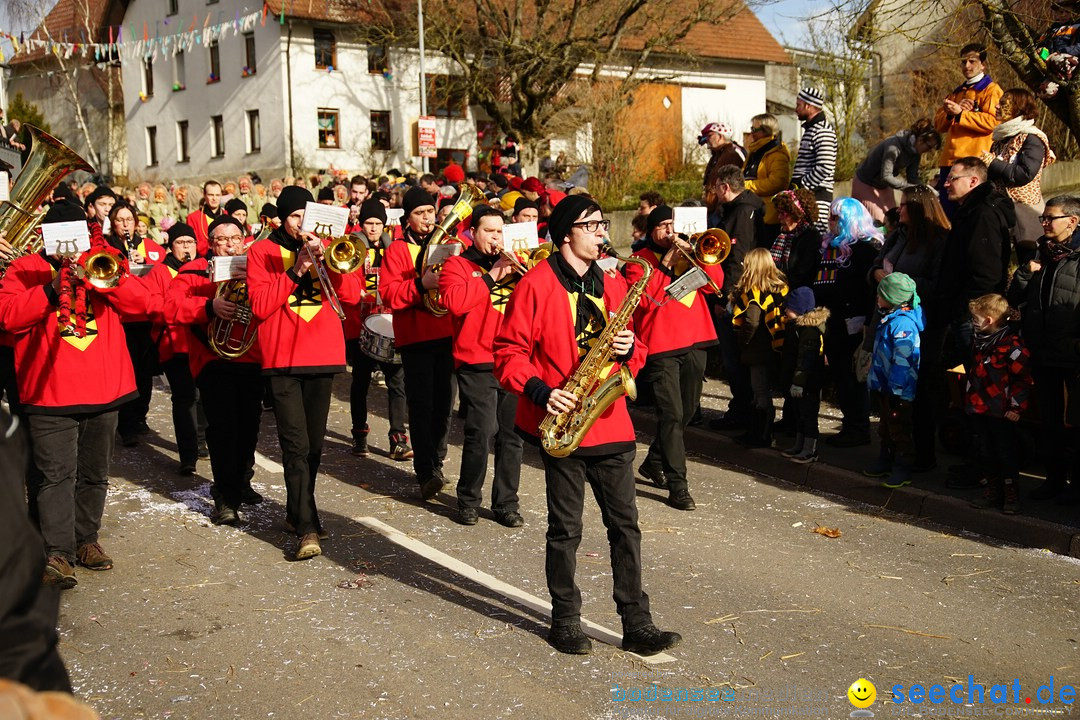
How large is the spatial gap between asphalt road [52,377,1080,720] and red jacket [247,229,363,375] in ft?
4.02

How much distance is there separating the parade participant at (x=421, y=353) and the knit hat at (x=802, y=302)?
2.79m

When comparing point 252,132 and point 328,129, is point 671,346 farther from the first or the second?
point 252,132

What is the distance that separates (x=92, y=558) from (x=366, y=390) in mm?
3618

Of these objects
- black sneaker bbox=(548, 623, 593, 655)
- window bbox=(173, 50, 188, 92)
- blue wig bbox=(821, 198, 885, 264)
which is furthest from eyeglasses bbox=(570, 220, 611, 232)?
window bbox=(173, 50, 188, 92)

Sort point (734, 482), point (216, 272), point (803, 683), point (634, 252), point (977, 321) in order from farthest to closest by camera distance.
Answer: point (634, 252), point (734, 482), point (977, 321), point (216, 272), point (803, 683)

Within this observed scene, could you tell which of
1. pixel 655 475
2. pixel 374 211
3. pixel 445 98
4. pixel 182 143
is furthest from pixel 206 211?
pixel 182 143

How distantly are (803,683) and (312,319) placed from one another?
3.70 meters

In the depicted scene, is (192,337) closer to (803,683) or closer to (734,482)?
(734,482)

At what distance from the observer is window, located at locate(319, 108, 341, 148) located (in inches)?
1539

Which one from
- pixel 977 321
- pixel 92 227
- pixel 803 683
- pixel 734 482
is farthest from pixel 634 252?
pixel 803 683

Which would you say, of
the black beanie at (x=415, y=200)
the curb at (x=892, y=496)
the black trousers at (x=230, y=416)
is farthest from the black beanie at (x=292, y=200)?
the curb at (x=892, y=496)

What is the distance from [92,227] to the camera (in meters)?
7.19

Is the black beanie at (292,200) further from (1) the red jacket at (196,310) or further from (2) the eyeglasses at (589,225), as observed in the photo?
(2) the eyeglasses at (589,225)

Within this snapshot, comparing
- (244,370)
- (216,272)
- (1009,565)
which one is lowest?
(1009,565)
